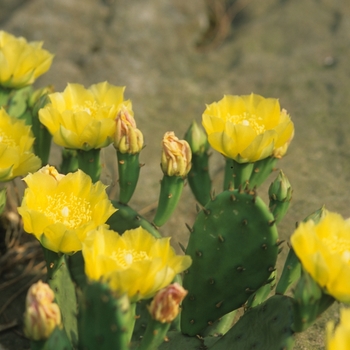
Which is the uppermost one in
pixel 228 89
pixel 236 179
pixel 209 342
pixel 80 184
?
pixel 80 184

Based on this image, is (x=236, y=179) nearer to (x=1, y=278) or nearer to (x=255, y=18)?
(x=1, y=278)

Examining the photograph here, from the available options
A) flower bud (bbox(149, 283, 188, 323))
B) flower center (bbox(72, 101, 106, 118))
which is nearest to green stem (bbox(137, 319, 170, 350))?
flower bud (bbox(149, 283, 188, 323))

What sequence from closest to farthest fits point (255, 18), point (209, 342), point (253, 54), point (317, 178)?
point (209, 342) → point (317, 178) → point (253, 54) → point (255, 18)

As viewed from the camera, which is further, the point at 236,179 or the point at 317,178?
the point at 317,178

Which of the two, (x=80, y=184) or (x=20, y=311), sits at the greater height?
(x=80, y=184)

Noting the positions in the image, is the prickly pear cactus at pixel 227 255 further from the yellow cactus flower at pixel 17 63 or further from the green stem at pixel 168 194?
the yellow cactus flower at pixel 17 63

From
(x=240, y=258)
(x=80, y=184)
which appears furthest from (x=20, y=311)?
(x=240, y=258)

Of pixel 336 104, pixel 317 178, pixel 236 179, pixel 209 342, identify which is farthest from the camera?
pixel 336 104
